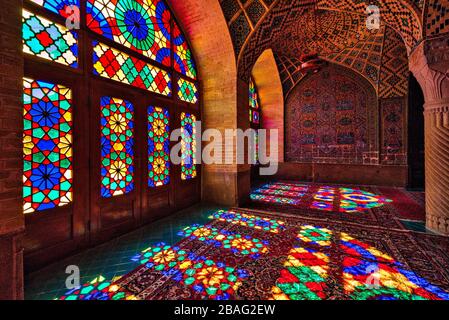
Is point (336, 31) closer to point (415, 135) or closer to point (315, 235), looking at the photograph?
point (415, 135)

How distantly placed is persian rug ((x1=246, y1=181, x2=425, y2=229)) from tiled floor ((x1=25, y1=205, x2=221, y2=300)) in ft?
7.97

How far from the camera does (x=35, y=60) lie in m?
2.56

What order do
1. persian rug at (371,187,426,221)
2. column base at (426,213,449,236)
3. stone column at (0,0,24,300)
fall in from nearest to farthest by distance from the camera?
1. stone column at (0,0,24,300)
2. column base at (426,213,449,236)
3. persian rug at (371,187,426,221)

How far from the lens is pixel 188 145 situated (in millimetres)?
5359

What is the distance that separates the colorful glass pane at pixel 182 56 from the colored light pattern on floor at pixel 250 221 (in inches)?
144

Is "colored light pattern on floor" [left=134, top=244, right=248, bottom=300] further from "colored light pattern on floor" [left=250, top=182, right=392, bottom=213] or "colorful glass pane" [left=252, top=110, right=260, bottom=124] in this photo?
"colorful glass pane" [left=252, top=110, right=260, bottom=124]

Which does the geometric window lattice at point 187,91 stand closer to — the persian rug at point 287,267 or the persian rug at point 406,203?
the persian rug at point 287,267

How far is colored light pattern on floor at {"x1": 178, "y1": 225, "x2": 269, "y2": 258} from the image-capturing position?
2965mm

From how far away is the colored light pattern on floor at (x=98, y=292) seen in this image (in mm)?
1998

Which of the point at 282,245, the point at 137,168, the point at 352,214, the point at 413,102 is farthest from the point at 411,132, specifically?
the point at 137,168

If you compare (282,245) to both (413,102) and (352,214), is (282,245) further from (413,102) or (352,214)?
(413,102)

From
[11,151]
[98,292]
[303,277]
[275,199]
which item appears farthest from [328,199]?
[11,151]

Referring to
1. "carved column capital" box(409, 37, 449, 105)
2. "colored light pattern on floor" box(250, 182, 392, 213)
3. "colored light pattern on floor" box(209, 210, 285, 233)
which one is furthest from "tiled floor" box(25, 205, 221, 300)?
"carved column capital" box(409, 37, 449, 105)

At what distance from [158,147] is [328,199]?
5.01 meters
